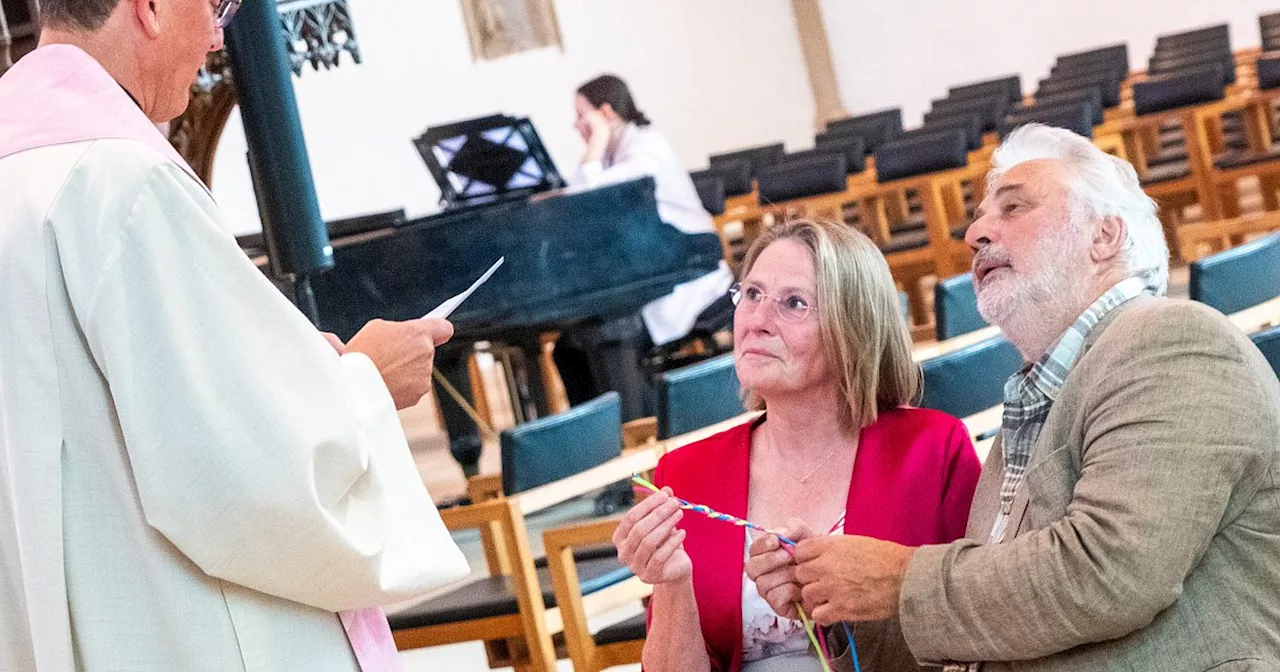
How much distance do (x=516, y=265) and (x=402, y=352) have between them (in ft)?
14.7

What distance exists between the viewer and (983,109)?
34.1ft

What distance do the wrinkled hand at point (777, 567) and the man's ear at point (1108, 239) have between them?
0.52 m

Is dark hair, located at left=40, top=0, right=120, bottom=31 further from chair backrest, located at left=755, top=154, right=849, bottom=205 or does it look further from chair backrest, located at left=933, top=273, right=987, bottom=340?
chair backrest, located at left=755, top=154, right=849, bottom=205

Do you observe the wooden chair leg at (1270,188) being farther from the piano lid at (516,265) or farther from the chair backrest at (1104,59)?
the piano lid at (516,265)

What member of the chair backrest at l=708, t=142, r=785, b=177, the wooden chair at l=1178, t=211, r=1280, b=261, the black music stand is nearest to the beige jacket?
the wooden chair at l=1178, t=211, r=1280, b=261

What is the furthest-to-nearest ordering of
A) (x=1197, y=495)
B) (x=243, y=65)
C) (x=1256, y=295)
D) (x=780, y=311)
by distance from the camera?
(x=1256, y=295) < (x=243, y=65) < (x=780, y=311) < (x=1197, y=495)

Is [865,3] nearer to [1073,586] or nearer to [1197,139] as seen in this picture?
[1197,139]

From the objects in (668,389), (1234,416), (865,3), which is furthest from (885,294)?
(865,3)

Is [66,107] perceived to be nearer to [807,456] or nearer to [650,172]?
[807,456]

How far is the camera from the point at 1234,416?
72.3 inches

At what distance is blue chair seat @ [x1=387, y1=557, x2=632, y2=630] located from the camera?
12.0 ft

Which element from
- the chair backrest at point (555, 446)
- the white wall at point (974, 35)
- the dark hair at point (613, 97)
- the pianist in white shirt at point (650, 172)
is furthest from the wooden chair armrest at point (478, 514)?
the white wall at point (974, 35)

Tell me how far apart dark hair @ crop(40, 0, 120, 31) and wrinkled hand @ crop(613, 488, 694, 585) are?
0.88 metres

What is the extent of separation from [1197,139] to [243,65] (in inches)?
277
